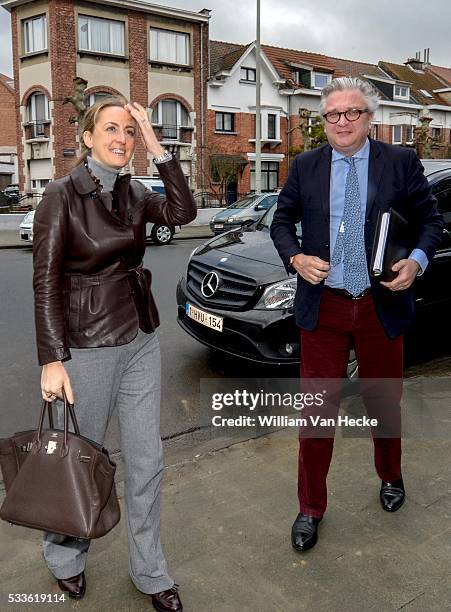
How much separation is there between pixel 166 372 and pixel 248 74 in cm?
3222

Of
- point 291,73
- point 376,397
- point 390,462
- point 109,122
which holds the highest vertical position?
point 291,73

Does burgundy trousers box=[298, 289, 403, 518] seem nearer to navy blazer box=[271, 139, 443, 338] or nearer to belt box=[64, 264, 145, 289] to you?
navy blazer box=[271, 139, 443, 338]

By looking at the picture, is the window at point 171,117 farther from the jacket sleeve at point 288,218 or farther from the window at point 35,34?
the jacket sleeve at point 288,218

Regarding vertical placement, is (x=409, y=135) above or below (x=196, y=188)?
above

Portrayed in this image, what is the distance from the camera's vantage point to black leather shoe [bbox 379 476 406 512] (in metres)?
3.24

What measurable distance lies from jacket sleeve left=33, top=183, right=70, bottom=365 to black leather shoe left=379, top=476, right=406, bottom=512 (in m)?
1.89

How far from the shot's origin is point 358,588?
263 centimetres

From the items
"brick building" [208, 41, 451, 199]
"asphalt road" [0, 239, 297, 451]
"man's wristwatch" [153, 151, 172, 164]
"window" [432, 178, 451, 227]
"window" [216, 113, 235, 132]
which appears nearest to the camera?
"man's wristwatch" [153, 151, 172, 164]

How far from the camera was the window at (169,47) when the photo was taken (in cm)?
3203

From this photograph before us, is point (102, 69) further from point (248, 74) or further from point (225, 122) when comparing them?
point (248, 74)

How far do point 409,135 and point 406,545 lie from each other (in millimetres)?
44939

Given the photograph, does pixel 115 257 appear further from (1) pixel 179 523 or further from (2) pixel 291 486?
(2) pixel 291 486

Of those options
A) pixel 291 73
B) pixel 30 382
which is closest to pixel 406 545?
pixel 30 382

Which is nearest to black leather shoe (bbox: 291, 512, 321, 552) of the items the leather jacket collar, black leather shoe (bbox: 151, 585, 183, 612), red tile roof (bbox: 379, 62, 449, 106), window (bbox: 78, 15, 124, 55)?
black leather shoe (bbox: 151, 585, 183, 612)
